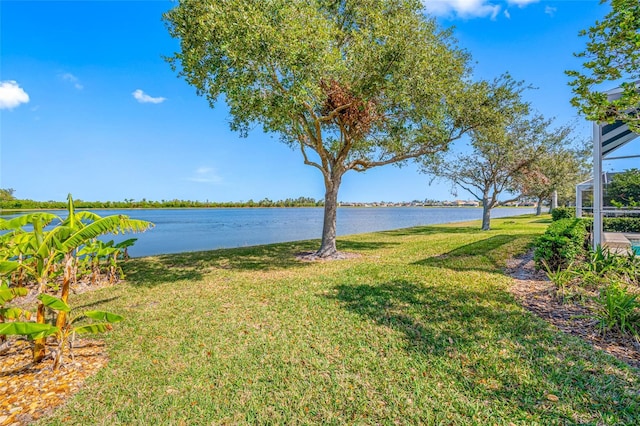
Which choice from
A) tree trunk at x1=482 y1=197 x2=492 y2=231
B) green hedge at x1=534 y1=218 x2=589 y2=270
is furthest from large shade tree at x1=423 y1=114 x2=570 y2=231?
green hedge at x1=534 y1=218 x2=589 y2=270

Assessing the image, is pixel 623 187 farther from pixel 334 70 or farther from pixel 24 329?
pixel 24 329

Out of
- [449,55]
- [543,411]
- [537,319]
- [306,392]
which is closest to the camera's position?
[543,411]

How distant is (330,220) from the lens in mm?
11711

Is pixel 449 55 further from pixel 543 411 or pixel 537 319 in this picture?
pixel 543 411

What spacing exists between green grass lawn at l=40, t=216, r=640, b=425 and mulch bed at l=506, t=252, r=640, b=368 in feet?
0.87

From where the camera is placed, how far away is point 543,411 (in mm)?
2859

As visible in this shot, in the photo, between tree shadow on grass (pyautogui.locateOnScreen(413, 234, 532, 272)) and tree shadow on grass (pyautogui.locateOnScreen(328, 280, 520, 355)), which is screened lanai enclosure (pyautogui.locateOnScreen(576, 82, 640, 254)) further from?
tree shadow on grass (pyautogui.locateOnScreen(328, 280, 520, 355))

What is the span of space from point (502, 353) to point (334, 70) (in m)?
7.42

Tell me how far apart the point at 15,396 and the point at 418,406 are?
4.47m

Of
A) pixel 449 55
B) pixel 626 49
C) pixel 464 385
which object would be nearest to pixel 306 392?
pixel 464 385

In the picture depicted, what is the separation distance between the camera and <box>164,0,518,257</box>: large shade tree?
24.8 feet

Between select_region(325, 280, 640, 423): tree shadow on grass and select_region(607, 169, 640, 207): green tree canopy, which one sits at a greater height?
select_region(607, 169, 640, 207): green tree canopy

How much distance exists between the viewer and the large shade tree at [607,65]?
3955mm

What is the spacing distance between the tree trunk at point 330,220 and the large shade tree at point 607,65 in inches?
322
